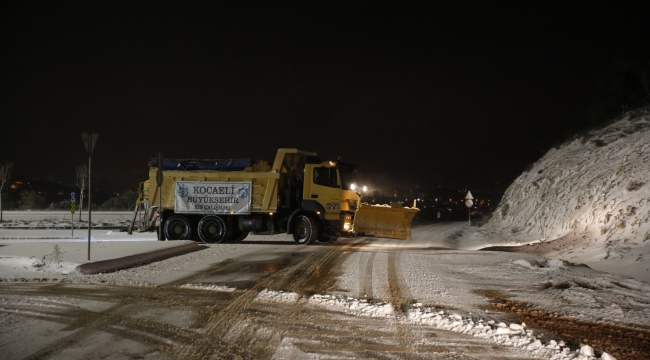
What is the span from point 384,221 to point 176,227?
8.23 meters

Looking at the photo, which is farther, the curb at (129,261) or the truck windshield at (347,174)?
the truck windshield at (347,174)

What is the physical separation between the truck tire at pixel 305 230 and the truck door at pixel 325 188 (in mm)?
631

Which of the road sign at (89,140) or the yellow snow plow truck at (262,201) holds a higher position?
the road sign at (89,140)

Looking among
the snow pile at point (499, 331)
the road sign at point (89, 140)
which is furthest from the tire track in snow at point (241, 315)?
the road sign at point (89, 140)

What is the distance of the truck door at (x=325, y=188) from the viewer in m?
20.3

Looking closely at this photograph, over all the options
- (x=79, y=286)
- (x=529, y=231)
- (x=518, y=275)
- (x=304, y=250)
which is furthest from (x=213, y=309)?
(x=529, y=231)

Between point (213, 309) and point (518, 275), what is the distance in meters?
7.13

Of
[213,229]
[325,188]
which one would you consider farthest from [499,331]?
[213,229]

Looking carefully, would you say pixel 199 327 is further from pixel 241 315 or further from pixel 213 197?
pixel 213 197

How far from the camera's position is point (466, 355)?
5.80 meters

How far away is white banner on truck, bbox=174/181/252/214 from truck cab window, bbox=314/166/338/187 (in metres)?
2.66

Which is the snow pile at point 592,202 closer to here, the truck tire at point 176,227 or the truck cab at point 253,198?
the truck cab at point 253,198

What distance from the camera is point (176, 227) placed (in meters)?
21.5

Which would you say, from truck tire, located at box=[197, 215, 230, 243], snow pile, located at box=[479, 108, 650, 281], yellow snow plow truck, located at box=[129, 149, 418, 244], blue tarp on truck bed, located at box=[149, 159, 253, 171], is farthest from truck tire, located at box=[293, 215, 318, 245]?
snow pile, located at box=[479, 108, 650, 281]
